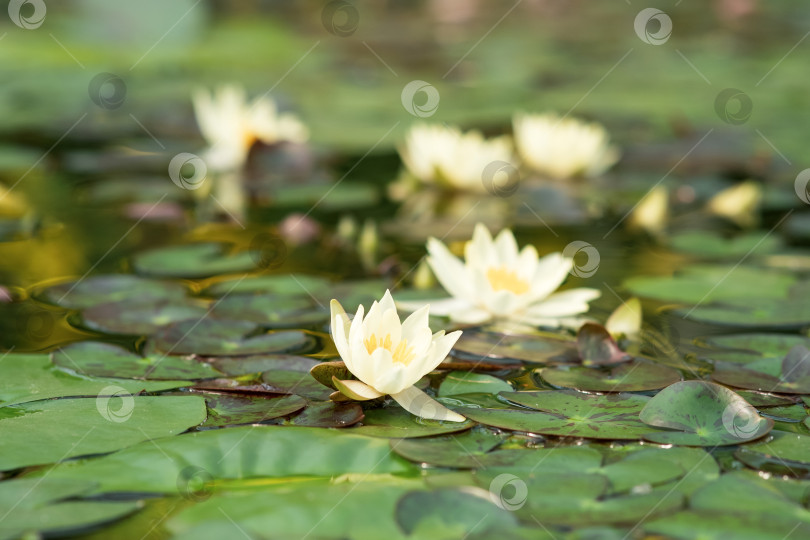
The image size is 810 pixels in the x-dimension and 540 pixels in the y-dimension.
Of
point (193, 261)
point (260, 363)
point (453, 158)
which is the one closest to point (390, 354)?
point (260, 363)

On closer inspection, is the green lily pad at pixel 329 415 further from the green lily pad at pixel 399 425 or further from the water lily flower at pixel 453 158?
the water lily flower at pixel 453 158

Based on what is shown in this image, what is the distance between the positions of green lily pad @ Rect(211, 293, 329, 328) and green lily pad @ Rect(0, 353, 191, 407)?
1.39 ft

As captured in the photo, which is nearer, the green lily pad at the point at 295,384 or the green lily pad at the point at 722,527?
the green lily pad at the point at 722,527

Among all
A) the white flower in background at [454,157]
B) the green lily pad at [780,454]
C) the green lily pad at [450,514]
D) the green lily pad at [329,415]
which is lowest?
the green lily pad at [780,454]

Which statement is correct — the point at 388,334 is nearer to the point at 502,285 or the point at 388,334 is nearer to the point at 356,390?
the point at 356,390

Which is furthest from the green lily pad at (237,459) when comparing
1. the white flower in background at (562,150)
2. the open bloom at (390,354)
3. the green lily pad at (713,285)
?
the white flower in background at (562,150)

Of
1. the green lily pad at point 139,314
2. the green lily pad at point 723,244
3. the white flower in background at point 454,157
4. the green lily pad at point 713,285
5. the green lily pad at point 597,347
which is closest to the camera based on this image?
the green lily pad at point 597,347

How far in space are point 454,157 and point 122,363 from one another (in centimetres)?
193

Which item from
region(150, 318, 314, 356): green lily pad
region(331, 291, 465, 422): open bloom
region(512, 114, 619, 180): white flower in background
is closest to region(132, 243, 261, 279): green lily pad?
region(150, 318, 314, 356): green lily pad

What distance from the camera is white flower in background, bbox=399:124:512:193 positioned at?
3422mm

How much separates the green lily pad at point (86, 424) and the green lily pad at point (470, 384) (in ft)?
1.54

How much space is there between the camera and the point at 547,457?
1.43m

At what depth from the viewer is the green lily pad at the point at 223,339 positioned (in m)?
1.88

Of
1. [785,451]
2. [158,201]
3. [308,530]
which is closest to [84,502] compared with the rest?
[308,530]
